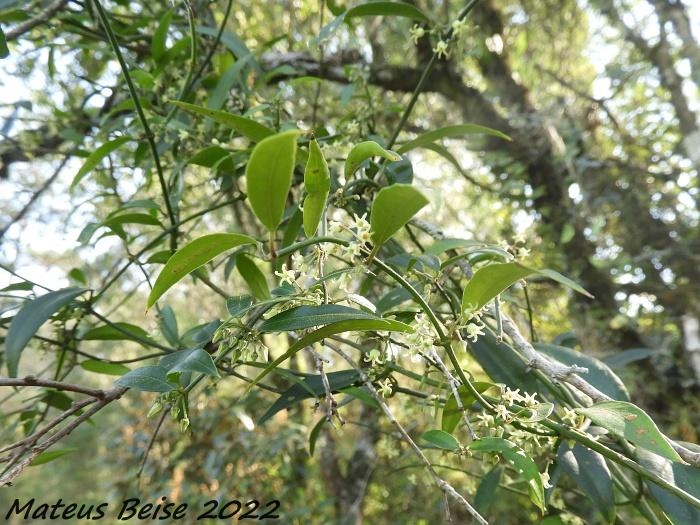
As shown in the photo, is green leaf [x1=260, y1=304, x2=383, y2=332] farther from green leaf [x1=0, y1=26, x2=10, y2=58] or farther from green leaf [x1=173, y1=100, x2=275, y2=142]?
green leaf [x1=0, y1=26, x2=10, y2=58]

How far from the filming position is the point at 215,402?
1622mm

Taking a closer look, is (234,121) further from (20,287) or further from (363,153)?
(20,287)

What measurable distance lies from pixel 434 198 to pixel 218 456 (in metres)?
1.38

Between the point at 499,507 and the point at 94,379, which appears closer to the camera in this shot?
the point at 499,507

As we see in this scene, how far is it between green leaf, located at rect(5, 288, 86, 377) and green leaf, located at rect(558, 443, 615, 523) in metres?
0.44

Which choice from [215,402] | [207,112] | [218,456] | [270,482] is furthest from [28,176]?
[207,112]

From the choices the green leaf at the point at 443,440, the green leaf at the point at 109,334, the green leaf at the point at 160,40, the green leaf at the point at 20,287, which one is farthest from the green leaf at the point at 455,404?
the green leaf at the point at 160,40

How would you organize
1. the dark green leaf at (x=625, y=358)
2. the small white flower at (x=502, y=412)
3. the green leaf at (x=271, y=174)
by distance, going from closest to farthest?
the green leaf at (x=271, y=174), the small white flower at (x=502, y=412), the dark green leaf at (x=625, y=358)

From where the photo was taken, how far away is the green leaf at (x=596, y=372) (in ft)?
1.49

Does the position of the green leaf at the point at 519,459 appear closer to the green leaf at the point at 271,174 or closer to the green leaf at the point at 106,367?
the green leaf at the point at 271,174

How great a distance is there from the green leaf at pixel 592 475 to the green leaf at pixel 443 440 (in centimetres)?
14

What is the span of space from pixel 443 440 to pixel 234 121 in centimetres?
25

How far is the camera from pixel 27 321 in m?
0.42

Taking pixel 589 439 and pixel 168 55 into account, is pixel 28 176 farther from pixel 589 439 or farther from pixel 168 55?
pixel 589 439
